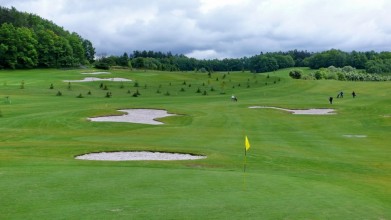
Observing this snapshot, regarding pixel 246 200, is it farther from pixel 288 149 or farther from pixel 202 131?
pixel 202 131

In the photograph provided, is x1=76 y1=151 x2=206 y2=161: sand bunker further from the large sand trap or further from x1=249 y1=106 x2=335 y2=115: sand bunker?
x1=249 y1=106 x2=335 y2=115: sand bunker

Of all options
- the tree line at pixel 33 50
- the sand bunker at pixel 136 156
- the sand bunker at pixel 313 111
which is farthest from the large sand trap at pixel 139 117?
the tree line at pixel 33 50

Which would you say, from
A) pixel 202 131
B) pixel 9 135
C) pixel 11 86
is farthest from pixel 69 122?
pixel 11 86

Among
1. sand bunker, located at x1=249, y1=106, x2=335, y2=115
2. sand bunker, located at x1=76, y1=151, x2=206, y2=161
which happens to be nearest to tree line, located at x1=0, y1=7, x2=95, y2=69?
sand bunker, located at x1=249, y1=106, x2=335, y2=115

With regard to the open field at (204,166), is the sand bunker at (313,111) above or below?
below

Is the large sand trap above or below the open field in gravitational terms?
below

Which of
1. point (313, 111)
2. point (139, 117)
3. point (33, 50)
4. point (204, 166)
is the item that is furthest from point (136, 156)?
point (33, 50)

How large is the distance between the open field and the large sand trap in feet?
4.12

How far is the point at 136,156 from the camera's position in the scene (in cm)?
2428

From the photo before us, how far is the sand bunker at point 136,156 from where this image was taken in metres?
23.5

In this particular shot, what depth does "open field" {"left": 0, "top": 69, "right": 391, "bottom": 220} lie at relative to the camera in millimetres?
11273

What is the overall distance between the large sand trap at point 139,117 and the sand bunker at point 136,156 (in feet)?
59.0

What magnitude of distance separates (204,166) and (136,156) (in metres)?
5.10

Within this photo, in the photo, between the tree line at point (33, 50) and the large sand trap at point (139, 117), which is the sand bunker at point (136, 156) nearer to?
the large sand trap at point (139, 117)
